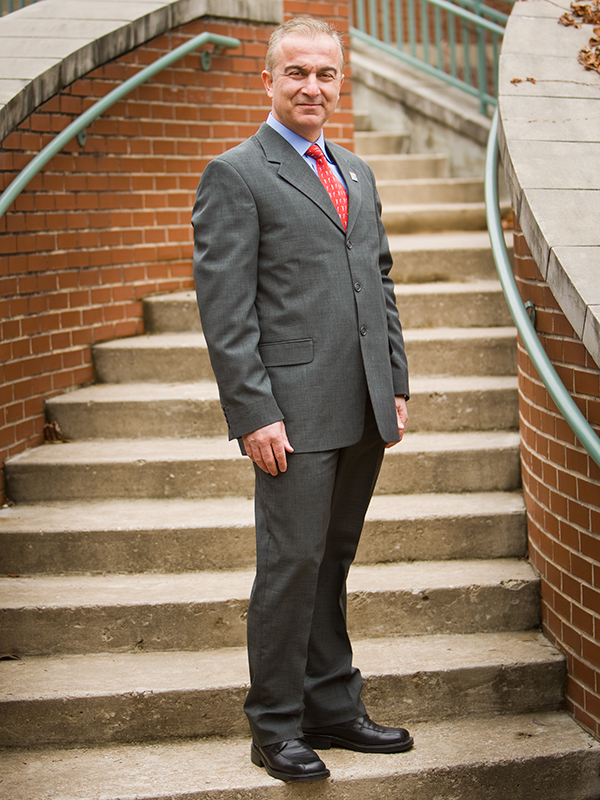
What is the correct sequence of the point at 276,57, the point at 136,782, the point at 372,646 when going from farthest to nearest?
the point at 372,646 < the point at 136,782 < the point at 276,57

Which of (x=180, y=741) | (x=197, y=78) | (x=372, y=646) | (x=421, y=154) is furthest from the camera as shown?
(x=421, y=154)

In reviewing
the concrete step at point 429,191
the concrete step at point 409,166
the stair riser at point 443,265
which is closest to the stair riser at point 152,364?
the stair riser at point 443,265

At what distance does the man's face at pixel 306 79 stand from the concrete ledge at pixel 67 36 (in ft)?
4.75

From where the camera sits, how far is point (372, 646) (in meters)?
2.84

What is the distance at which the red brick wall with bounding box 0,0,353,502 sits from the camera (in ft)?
11.4

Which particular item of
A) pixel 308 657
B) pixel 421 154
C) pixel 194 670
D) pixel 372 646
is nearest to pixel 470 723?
pixel 372 646

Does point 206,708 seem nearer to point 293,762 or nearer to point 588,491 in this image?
point 293,762

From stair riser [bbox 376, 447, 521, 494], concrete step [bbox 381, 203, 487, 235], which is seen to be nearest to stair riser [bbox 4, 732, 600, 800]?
stair riser [bbox 376, 447, 521, 494]

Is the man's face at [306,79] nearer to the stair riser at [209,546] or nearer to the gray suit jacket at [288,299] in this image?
the gray suit jacket at [288,299]

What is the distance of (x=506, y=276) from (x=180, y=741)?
1779 mm

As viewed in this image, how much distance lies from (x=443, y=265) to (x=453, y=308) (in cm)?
41

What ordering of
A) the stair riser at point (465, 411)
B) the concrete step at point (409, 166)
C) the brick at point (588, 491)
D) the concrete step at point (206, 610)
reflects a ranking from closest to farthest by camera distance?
the brick at point (588, 491) → the concrete step at point (206, 610) → the stair riser at point (465, 411) → the concrete step at point (409, 166)

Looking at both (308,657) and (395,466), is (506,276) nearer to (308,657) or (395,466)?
(395,466)

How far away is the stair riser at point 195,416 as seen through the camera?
3.59m
